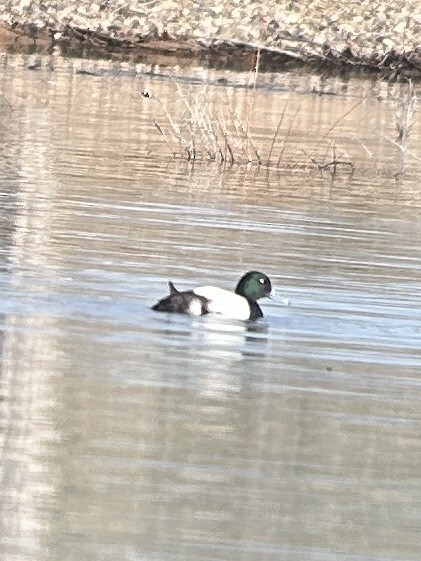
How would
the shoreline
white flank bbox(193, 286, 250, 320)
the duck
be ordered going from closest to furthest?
the duck → white flank bbox(193, 286, 250, 320) → the shoreline

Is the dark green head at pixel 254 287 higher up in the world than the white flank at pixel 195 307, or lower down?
higher up

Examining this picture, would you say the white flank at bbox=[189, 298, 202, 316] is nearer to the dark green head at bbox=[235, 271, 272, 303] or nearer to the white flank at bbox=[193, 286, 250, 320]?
the white flank at bbox=[193, 286, 250, 320]

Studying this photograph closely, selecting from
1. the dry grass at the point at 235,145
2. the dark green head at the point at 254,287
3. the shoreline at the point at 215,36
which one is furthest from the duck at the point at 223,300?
the shoreline at the point at 215,36

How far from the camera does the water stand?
702 cm

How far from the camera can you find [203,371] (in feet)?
32.0

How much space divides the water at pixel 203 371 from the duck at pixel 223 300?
0.28ft

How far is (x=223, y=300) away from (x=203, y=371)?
1.79 meters

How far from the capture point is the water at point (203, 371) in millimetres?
7023

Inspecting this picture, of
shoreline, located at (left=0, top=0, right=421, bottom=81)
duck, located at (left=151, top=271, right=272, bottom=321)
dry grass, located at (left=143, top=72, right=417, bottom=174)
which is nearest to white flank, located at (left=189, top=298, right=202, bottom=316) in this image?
duck, located at (left=151, top=271, right=272, bottom=321)

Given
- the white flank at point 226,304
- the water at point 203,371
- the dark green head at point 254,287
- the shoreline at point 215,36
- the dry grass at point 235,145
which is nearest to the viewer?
the water at point 203,371

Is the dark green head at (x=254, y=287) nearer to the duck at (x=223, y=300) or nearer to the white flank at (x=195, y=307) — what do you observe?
the duck at (x=223, y=300)

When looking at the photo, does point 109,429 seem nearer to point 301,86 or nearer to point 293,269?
point 293,269

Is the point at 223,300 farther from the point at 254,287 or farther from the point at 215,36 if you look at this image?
the point at 215,36

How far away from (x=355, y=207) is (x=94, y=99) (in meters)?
11.1
